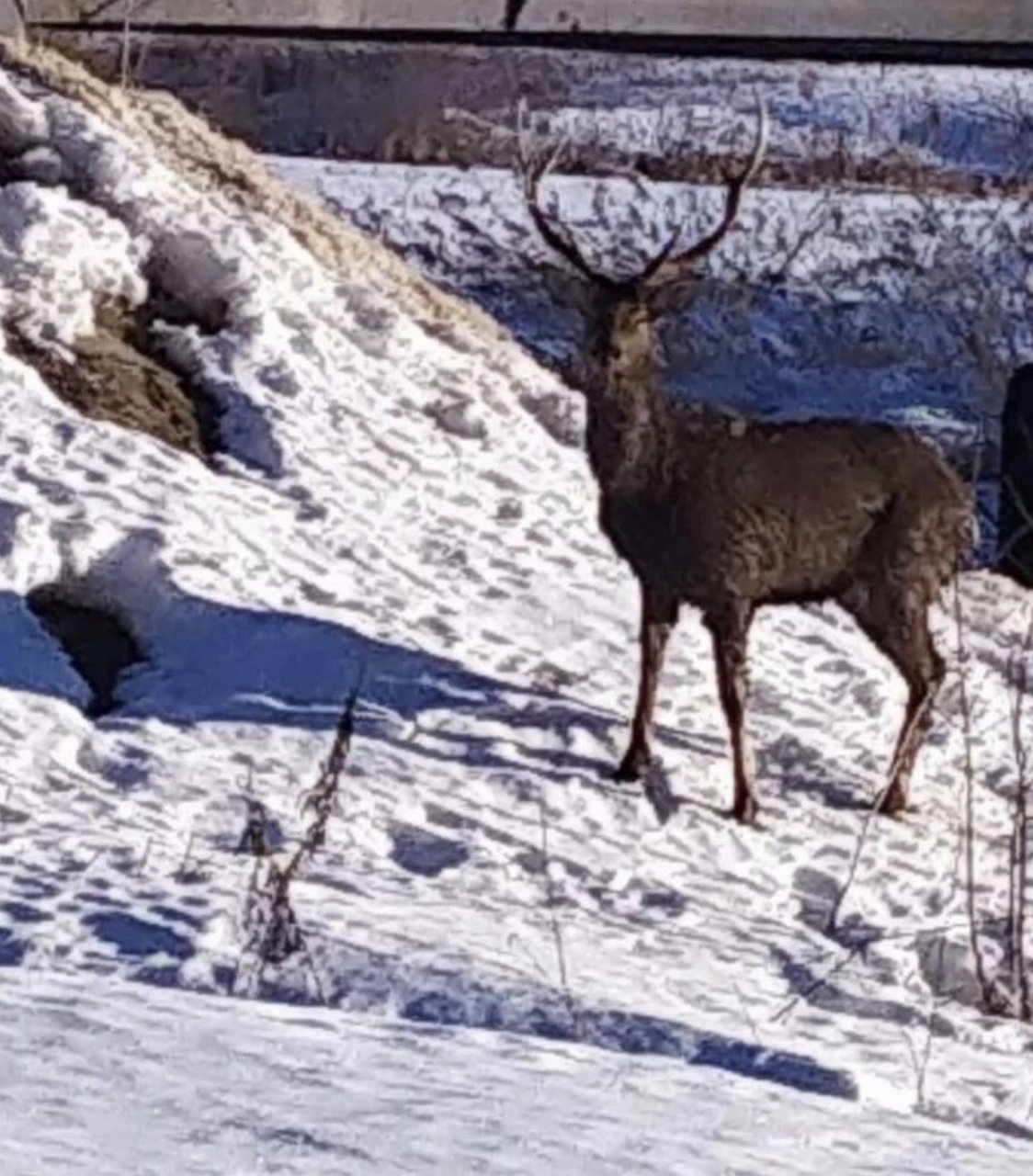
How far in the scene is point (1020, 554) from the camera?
1288 cm

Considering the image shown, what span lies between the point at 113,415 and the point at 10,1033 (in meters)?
6.66

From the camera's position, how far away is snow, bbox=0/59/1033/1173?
4.96 meters

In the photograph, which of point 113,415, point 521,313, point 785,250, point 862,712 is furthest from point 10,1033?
point 785,250

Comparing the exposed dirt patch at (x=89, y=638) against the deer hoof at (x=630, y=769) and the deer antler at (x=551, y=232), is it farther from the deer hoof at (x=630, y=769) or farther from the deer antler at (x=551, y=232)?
the deer antler at (x=551, y=232)

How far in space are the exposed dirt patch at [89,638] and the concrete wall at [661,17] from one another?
1207cm

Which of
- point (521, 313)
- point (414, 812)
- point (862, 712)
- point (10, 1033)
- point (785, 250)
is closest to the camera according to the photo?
point (10, 1033)

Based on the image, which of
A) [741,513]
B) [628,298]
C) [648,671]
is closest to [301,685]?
[648,671]

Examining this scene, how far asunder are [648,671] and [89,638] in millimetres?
1598

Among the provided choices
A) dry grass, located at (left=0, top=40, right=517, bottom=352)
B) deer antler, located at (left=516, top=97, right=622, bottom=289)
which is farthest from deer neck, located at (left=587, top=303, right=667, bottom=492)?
dry grass, located at (left=0, top=40, right=517, bottom=352)

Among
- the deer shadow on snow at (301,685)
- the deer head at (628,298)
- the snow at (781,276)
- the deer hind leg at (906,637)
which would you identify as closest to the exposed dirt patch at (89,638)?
the deer shadow on snow at (301,685)

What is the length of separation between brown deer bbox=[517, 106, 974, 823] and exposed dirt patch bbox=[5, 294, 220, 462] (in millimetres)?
1894

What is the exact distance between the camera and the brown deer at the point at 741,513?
982cm

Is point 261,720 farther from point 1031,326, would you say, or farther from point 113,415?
point 1031,326

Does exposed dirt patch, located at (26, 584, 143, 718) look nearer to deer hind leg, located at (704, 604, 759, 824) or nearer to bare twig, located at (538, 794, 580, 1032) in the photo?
bare twig, located at (538, 794, 580, 1032)
